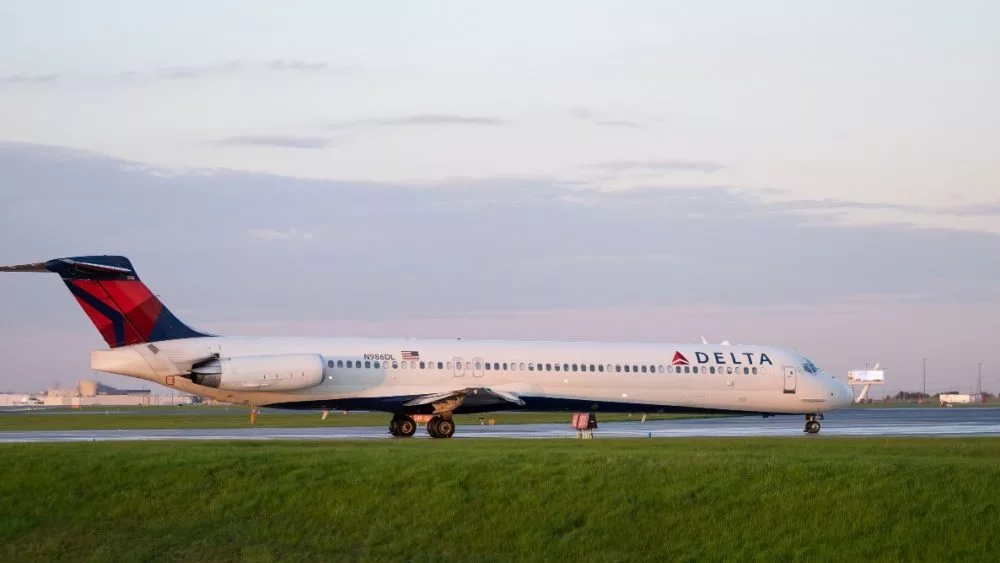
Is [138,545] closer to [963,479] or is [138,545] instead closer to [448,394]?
[963,479]

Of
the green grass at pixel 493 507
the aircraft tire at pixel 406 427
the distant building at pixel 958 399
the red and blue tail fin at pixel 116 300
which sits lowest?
the green grass at pixel 493 507

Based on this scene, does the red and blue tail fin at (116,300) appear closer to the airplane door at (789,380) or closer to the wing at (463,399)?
the wing at (463,399)

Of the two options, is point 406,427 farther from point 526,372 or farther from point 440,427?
point 526,372

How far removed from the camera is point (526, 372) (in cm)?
4081

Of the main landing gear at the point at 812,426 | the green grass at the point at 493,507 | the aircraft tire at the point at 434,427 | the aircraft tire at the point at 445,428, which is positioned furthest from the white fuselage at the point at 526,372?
the green grass at the point at 493,507

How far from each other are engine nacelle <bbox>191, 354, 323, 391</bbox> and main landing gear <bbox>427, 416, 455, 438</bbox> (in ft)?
13.4

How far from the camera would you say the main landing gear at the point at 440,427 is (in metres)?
39.5

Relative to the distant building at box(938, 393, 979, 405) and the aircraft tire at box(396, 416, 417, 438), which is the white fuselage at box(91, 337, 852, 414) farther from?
the distant building at box(938, 393, 979, 405)

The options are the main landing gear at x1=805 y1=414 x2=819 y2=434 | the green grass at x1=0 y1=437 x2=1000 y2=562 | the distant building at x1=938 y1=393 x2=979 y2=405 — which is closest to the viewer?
the green grass at x1=0 y1=437 x2=1000 y2=562

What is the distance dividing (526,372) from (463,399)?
262 cm

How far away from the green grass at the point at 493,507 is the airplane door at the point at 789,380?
65.8 feet

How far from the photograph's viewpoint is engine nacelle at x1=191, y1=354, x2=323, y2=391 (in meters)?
37.4

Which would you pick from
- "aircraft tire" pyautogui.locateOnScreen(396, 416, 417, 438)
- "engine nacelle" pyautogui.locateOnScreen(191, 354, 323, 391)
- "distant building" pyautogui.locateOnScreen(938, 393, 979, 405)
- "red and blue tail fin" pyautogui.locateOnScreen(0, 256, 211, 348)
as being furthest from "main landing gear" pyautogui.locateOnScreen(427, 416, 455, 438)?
"distant building" pyautogui.locateOnScreen(938, 393, 979, 405)

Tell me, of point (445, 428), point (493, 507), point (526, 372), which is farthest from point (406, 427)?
point (493, 507)
